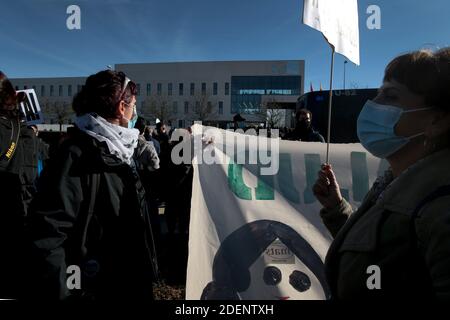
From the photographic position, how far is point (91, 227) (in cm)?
143

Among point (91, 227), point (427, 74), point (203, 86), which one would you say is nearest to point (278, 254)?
point (91, 227)

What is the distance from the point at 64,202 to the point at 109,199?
20 centimetres

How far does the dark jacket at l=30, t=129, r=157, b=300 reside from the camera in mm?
1278

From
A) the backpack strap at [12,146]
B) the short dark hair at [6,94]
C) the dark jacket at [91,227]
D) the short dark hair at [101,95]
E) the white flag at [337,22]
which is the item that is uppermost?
the white flag at [337,22]

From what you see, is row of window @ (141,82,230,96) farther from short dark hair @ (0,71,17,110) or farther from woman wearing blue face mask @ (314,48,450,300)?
woman wearing blue face mask @ (314,48,450,300)

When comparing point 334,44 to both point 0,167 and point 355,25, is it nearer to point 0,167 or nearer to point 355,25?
point 355,25

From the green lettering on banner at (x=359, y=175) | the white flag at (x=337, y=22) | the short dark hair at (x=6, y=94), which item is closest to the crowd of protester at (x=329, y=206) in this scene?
the white flag at (x=337, y=22)

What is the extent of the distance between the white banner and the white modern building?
52.2 metres

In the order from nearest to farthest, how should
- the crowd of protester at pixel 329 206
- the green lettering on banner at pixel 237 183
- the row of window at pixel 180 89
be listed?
the crowd of protester at pixel 329 206 → the green lettering on banner at pixel 237 183 → the row of window at pixel 180 89

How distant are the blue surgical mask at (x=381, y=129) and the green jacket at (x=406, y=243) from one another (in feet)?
0.89

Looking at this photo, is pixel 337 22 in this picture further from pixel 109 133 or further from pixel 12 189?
pixel 12 189

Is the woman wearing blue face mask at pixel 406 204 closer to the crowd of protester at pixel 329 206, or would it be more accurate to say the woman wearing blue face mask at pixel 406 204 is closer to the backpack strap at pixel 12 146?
the crowd of protester at pixel 329 206

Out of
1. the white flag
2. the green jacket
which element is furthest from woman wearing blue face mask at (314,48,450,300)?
the white flag

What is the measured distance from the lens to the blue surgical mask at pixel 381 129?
50.9 inches
